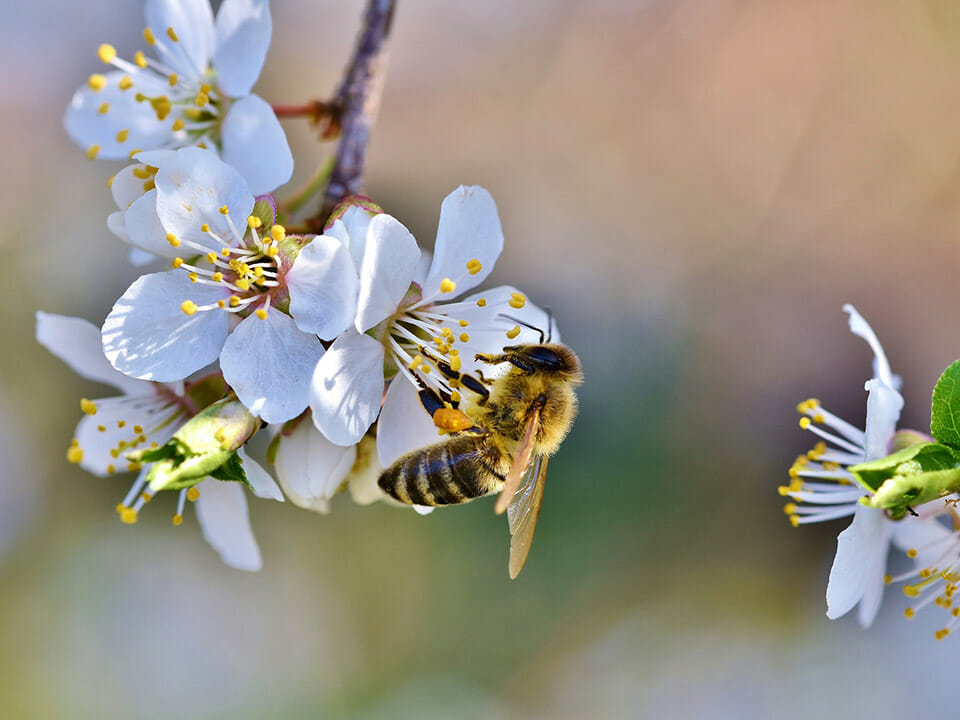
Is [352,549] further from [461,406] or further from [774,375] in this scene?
[461,406]

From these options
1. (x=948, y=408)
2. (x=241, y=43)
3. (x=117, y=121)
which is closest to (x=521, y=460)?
(x=948, y=408)

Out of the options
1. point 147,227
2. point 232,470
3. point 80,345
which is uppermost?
point 147,227

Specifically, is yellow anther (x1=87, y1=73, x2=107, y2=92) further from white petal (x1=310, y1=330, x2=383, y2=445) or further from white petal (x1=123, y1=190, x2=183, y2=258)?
white petal (x1=310, y1=330, x2=383, y2=445)

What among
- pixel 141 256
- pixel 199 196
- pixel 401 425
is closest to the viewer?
pixel 199 196

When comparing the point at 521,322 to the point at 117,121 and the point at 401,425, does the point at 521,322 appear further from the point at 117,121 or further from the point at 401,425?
the point at 117,121

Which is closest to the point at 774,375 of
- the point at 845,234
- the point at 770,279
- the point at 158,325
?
the point at 770,279

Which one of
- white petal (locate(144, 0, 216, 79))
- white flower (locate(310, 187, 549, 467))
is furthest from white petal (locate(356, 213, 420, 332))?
white petal (locate(144, 0, 216, 79))

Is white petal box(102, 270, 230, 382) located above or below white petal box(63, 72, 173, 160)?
below
